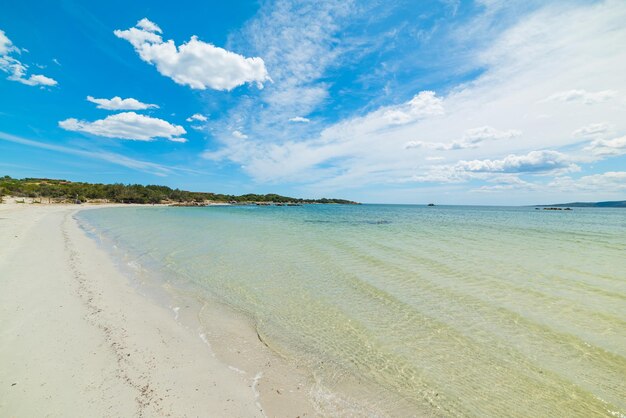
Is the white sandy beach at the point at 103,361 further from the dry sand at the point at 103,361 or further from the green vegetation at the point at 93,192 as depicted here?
the green vegetation at the point at 93,192

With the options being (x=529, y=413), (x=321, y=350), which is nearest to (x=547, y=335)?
(x=529, y=413)

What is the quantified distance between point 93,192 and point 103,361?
117 metres

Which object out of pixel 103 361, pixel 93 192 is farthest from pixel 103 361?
pixel 93 192

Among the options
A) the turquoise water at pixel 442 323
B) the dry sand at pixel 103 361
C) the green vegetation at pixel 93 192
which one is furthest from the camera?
the green vegetation at pixel 93 192

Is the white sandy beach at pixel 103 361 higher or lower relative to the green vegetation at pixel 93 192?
lower

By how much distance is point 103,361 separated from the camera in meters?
4.72

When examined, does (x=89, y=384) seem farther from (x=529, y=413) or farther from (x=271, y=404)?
(x=529, y=413)

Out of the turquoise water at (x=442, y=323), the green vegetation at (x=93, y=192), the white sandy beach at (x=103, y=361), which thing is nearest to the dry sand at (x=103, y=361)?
the white sandy beach at (x=103, y=361)

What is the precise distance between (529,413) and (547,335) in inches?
140

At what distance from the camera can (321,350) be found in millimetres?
5805

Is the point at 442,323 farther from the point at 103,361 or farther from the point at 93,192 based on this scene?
the point at 93,192

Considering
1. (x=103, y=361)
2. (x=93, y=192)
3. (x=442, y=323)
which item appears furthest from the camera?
(x=93, y=192)

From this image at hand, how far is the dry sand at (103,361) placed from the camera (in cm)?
376

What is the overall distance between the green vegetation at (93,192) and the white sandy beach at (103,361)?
3131 inches
